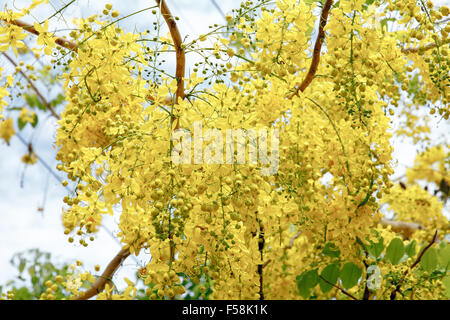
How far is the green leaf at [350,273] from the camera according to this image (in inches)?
77.1

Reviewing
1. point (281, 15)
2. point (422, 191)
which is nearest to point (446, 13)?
point (281, 15)

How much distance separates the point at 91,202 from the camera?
1.47m

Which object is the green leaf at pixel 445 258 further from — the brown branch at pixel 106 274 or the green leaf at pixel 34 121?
the green leaf at pixel 34 121

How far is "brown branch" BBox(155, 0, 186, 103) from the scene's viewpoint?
1633mm

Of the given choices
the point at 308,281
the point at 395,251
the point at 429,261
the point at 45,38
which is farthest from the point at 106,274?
the point at 429,261

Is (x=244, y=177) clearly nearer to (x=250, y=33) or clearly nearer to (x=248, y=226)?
(x=248, y=226)

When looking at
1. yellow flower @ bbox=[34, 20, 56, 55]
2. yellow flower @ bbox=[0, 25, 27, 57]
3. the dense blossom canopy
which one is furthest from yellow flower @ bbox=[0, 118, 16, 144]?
yellow flower @ bbox=[34, 20, 56, 55]

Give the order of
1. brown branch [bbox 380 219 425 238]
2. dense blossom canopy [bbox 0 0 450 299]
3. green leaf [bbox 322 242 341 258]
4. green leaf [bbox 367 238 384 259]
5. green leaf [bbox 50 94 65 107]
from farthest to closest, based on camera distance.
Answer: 1. green leaf [bbox 50 94 65 107]
2. brown branch [bbox 380 219 425 238]
3. green leaf [bbox 367 238 384 259]
4. green leaf [bbox 322 242 341 258]
5. dense blossom canopy [bbox 0 0 450 299]

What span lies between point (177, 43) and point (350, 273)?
113 cm

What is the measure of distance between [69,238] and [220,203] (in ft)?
1.66

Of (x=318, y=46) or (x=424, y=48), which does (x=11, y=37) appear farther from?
(x=424, y=48)

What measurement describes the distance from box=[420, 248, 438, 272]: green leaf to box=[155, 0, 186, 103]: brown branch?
124 centimetres

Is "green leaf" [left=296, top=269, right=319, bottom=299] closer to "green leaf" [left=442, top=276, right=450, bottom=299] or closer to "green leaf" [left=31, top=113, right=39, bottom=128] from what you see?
"green leaf" [left=442, top=276, right=450, bottom=299]

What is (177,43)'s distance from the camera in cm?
169
